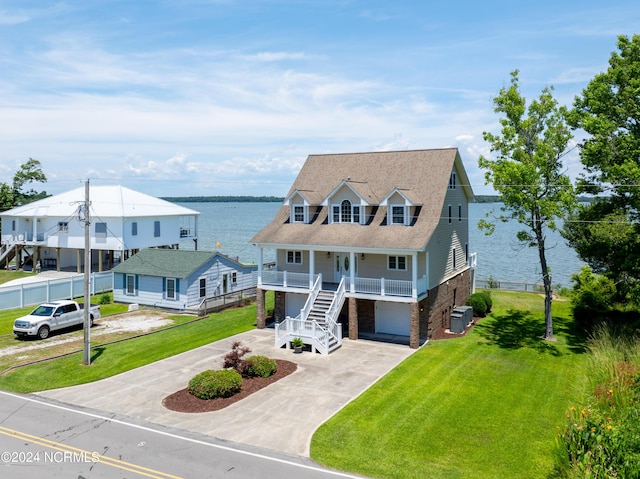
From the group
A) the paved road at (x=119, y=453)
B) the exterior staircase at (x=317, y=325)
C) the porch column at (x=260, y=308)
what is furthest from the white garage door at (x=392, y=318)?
the paved road at (x=119, y=453)

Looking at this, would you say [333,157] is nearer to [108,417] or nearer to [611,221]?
[611,221]

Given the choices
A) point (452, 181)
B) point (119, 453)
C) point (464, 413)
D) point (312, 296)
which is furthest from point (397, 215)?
point (119, 453)

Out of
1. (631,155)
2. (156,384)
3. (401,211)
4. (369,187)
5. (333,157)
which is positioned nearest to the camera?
(156,384)

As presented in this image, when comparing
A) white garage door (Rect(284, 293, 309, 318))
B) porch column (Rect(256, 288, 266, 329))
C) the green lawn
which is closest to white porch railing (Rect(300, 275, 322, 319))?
white garage door (Rect(284, 293, 309, 318))

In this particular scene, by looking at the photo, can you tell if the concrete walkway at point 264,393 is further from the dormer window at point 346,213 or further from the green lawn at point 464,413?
the dormer window at point 346,213

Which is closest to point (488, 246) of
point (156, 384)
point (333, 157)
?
point (333, 157)

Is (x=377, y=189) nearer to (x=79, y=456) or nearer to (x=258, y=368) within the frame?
(x=258, y=368)
